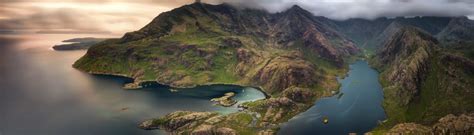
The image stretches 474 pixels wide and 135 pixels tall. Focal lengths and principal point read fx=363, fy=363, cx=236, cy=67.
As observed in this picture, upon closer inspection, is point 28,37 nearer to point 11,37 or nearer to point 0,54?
point 0,54

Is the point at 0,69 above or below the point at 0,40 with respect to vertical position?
below

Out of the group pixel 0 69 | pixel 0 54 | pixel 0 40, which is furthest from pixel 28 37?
pixel 0 69

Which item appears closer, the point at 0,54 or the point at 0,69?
the point at 0,54

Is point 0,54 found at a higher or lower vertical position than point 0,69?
higher

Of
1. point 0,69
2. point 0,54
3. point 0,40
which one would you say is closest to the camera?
point 0,40

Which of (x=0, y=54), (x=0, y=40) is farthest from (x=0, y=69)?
(x=0, y=40)

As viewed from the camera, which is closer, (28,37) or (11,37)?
(11,37)

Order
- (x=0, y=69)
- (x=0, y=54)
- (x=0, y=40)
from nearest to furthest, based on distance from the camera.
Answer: (x=0, y=40) < (x=0, y=54) < (x=0, y=69)

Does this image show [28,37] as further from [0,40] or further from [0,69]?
[0,69]
